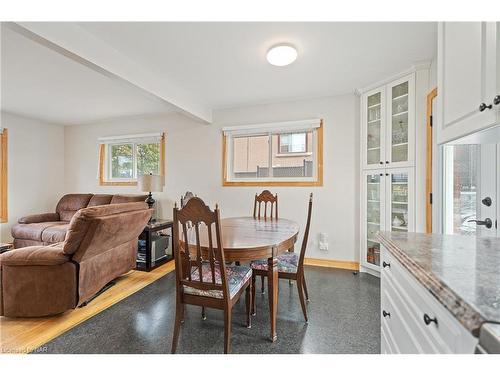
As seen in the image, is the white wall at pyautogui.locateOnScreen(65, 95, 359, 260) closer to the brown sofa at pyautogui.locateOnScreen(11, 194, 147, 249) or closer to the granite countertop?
the brown sofa at pyautogui.locateOnScreen(11, 194, 147, 249)

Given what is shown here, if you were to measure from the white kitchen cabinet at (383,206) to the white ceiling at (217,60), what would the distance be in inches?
45.5

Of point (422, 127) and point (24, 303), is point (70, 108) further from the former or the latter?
point (422, 127)

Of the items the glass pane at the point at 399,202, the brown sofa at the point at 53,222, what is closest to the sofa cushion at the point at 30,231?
the brown sofa at the point at 53,222

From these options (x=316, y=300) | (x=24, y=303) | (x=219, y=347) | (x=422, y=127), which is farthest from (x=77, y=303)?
(x=422, y=127)

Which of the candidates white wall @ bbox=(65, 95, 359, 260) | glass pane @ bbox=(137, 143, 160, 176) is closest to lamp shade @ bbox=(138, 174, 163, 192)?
white wall @ bbox=(65, 95, 359, 260)

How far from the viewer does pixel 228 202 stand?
12.5 ft

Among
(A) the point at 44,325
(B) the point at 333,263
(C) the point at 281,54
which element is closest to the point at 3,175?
(A) the point at 44,325

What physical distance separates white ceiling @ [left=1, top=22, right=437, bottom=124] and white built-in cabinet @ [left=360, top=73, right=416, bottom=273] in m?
0.26

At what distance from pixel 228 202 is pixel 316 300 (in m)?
2.00

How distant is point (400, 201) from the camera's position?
2717mm

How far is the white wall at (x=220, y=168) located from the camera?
3229mm

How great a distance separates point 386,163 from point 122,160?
4447 mm

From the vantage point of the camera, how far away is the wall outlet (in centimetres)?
330

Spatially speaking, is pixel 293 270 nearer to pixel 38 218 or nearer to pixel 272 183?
pixel 272 183
